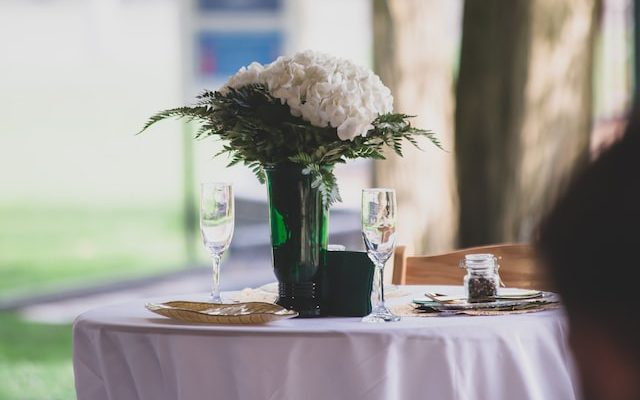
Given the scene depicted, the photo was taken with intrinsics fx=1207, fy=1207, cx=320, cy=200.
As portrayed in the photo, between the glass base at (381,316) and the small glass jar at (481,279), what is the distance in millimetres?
259

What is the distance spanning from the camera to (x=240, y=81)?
2.34 meters

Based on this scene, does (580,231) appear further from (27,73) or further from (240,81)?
(27,73)

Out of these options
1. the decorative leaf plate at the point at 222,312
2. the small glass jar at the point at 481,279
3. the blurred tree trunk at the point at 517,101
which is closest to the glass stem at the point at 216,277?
the decorative leaf plate at the point at 222,312

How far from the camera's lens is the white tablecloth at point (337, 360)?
2.08 metres

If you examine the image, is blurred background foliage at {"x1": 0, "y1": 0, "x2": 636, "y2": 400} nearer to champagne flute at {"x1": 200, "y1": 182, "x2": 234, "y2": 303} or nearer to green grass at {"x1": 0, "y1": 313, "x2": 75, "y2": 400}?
green grass at {"x1": 0, "y1": 313, "x2": 75, "y2": 400}

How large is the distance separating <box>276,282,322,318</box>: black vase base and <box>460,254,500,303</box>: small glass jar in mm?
318

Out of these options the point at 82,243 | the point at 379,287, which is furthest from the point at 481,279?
the point at 82,243

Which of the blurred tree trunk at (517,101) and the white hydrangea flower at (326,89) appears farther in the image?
the blurred tree trunk at (517,101)

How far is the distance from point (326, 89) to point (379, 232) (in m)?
0.29

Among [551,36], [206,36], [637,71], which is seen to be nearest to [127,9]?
[206,36]

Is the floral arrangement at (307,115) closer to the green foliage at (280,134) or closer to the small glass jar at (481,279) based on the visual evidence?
the green foliage at (280,134)

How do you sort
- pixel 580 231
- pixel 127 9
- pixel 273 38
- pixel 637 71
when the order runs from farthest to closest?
pixel 127 9 → pixel 273 38 → pixel 637 71 → pixel 580 231

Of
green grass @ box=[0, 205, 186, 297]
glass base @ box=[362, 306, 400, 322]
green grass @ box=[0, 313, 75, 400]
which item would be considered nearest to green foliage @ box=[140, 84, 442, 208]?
glass base @ box=[362, 306, 400, 322]

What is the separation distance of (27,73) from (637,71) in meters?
10.5
